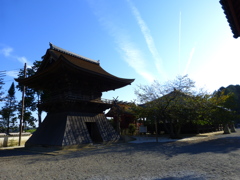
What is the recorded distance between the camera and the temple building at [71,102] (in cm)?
1441

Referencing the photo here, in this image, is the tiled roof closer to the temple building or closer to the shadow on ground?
the shadow on ground

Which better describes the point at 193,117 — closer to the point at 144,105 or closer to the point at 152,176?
the point at 144,105

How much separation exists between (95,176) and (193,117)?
48.9 ft

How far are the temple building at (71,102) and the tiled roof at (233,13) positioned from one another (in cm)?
1154

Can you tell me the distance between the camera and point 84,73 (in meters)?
15.5

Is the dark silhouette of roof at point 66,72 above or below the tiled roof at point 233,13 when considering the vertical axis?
above

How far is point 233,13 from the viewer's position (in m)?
4.60

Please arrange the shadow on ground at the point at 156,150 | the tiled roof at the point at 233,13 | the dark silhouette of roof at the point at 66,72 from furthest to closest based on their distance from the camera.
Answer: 1. the dark silhouette of roof at the point at 66,72
2. the shadow on ground at the point at 156,150
3. the tiled roof at the point at 233,13

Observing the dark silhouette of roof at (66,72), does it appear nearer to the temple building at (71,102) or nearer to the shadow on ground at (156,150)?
the temple building at (71,102)

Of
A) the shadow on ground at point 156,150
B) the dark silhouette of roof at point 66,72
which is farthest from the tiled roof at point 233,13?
the dark silhouette of roof at point 66,72

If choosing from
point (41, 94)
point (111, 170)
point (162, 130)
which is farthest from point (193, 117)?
point (41, 94)

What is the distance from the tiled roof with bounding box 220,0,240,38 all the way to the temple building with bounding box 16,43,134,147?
1154 centimetres

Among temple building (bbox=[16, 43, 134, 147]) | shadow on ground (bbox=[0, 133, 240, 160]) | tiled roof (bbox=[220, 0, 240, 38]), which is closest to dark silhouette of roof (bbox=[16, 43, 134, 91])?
temple building (bbox=[16, 43, 134, 147])

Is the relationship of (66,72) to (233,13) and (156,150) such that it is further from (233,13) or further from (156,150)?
(233,13)
